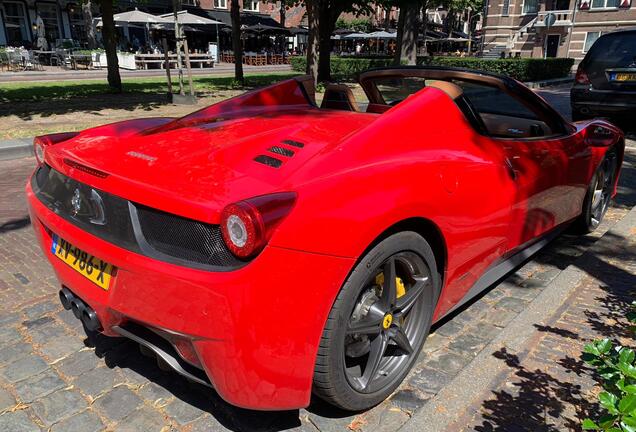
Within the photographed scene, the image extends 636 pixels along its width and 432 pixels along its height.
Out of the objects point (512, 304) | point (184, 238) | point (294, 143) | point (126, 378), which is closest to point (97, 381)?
point (126, 378)

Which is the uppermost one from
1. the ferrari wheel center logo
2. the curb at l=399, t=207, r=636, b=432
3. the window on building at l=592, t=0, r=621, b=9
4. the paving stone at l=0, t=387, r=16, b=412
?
the window on building at l=592, t=0, r=621, b=9

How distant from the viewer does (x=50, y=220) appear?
2.42 meters

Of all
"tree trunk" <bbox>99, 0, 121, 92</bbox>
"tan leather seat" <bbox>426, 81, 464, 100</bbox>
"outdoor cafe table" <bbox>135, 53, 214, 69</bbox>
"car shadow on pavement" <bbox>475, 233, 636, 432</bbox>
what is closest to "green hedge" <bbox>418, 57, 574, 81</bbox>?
"tree trunk" <bbox>99, 0, 121, 92</bbox>

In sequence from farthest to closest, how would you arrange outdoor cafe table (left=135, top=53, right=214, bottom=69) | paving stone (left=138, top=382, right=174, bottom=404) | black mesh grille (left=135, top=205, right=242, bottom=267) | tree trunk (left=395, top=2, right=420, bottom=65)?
1. outdoor cafe table (left=135, top=53, right=214, bottom=69)
2. tree trunk (left=395, top=2, right=420, bottom=65)
3. paving stone (left=138, top=382, right=174, bottom=404)
4. black mesh grille (left=135, top=205, right=242, bottom=267)

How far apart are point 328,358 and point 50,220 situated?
1.49 metres

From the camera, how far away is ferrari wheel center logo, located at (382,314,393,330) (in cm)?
230

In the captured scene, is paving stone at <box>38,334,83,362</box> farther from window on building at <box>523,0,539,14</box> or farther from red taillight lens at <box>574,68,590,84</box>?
window on building at <box>523,0,539,14</box>

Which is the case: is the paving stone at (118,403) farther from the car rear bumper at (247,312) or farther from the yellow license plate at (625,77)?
the yellow license plate at (625,77)

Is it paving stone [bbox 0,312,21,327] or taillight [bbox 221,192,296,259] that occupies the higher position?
taillight [bbox 221,192,296,259]

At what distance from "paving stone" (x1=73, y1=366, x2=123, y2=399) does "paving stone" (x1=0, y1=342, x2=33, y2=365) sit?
439 millimetres

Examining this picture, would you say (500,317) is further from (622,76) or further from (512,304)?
(622,76)

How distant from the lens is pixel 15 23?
3603 centimetres

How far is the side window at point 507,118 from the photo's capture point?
361 cm

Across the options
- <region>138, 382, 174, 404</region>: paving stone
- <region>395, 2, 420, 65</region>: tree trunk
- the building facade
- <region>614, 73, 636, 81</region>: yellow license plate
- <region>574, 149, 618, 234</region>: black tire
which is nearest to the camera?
<region>138, 382, 174, 404</region>: paving stone
